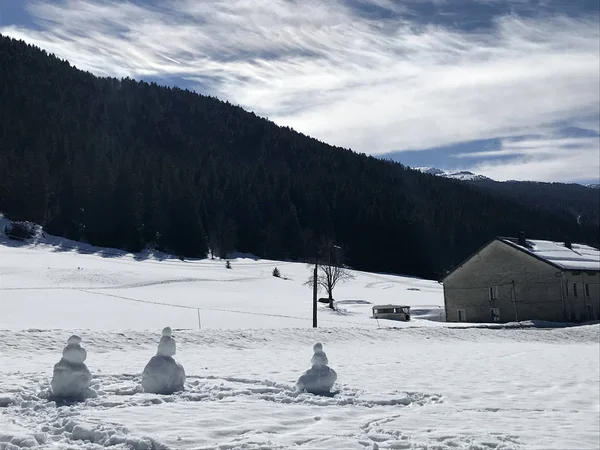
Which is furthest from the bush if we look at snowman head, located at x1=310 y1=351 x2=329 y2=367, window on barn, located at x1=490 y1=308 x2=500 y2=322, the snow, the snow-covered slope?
snowman head, located at x1=310 y1=351 x2=329 y2=367

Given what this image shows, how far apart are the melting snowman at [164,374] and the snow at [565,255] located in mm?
40498

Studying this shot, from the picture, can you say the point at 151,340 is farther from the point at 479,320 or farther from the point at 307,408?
the point at 479,320

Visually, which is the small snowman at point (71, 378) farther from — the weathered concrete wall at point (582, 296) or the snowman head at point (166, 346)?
the weathered concrete wall at point (582, 296)

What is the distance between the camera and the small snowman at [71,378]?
1079cm

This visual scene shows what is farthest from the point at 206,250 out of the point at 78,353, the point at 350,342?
the point at 78,353

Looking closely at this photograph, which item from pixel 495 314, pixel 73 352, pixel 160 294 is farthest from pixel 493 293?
pixel 73 352

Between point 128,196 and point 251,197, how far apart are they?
34035 mm

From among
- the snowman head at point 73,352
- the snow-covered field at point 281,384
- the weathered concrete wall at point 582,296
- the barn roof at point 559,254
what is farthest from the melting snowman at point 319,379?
the weathered concrete wall at point 582,296

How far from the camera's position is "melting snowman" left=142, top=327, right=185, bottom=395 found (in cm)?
1159

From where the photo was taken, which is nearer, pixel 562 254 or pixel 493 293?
pixel 493 293

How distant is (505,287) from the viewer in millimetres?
49062

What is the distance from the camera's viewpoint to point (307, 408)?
1089 cm

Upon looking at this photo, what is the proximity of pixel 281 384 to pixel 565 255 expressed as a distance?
44.3 m

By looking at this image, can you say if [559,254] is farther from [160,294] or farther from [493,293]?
[160,294]
